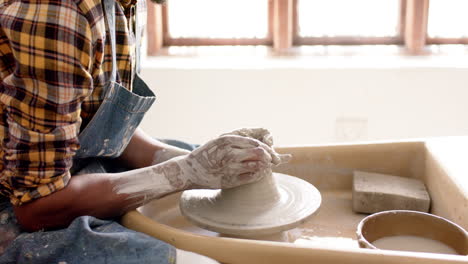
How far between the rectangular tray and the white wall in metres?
1.05

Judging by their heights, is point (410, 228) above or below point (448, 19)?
below

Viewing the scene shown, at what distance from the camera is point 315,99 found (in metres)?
2.60

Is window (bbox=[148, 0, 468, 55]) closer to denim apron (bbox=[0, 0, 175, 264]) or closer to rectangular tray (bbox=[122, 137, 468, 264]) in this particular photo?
rectangular tray (bbox=[122, 137, 468, 264])

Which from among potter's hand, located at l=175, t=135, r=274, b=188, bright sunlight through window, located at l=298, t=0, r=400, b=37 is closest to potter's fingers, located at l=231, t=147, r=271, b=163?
potter's hand, located at l=175, t=135, r=274, b=188

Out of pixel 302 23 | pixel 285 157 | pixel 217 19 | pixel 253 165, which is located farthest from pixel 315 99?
pixel 253 165

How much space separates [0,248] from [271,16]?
6.65 feet

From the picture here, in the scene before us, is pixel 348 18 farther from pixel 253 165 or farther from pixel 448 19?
pixel 253 165

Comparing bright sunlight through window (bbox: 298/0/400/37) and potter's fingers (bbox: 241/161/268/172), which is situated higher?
bright sunlight through window (bbox: 298/0/400/37)

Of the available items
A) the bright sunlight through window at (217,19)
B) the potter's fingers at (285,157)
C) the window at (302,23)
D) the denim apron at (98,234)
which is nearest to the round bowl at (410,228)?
the potter's fingers at (285,157)

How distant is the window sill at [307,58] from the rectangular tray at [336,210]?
114cm

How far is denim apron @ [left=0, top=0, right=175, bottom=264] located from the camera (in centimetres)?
103

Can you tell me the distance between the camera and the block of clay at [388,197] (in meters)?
1.36

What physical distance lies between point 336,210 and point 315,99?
1.26 m

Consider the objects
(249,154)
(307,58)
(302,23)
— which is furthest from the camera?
(302,23)
